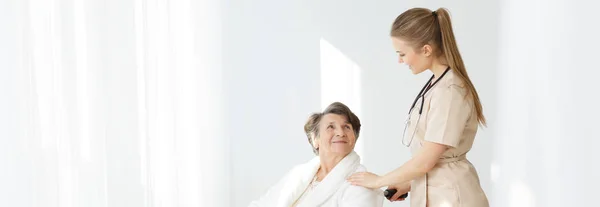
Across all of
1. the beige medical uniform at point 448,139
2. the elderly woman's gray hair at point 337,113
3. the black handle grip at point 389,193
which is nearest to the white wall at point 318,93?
the beige medical uniform at point 448,139

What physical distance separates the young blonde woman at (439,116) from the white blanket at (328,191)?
311 mm

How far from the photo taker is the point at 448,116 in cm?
233

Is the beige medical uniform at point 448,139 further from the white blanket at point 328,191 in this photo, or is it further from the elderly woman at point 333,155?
the elderly woman at point 333,155

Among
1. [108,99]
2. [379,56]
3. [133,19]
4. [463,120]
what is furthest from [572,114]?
[379,56]

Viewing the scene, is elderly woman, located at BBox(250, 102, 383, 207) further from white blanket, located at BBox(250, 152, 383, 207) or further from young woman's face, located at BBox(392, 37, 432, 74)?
young woman's face, located at BBox(392, 37, 432, 74)

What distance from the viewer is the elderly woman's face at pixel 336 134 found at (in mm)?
2922

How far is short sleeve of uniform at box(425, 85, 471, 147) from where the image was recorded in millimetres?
2322

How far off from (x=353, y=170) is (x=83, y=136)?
3.82 feet

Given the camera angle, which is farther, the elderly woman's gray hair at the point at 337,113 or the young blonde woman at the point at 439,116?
the elderly woman's gray hair at the point at 337,113

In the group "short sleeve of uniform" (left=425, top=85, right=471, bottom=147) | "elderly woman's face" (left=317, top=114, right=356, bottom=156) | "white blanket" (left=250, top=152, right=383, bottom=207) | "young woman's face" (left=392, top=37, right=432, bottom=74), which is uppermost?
"young woman's face" (left=392, top=37, right=432, bottom=74)

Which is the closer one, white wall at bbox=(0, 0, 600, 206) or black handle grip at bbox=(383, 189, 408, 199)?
white wall at bbox=(0, 0, 600, 206)

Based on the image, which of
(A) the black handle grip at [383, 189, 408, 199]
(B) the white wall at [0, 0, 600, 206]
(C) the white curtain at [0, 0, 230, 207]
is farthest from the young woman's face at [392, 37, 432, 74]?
(C) the white curtain at [0, 0, 230, 207]

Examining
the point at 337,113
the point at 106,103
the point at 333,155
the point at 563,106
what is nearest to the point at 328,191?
the point at 333,155

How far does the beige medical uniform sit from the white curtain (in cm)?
88
